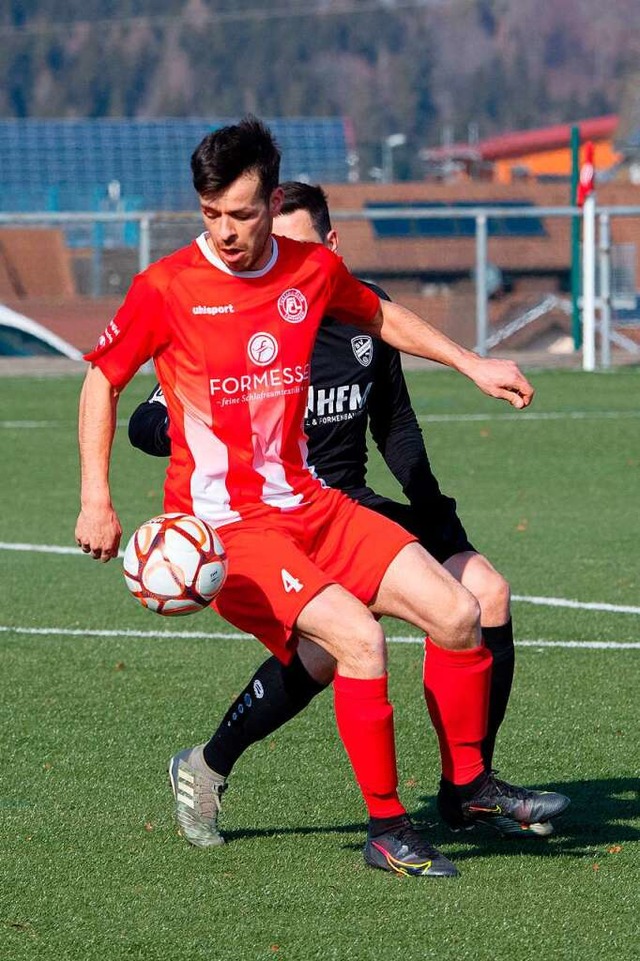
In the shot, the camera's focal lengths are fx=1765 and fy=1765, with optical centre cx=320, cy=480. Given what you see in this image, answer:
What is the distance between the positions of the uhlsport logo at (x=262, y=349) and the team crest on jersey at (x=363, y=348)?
2.70 ft

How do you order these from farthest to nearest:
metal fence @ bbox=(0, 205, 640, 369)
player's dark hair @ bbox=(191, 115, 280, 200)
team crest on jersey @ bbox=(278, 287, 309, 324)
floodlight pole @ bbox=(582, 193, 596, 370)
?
metal fence @ bbox=(0, 205, 640, 369) < floodlight pole @ bbox=(582, 193, 596, 370) < team crest on jersey @ bbox=(278, 287, 309, 324) < player's dark hair @ bbox=(191, 115, 280, 200)

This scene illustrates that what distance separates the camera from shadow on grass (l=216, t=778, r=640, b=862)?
493cm

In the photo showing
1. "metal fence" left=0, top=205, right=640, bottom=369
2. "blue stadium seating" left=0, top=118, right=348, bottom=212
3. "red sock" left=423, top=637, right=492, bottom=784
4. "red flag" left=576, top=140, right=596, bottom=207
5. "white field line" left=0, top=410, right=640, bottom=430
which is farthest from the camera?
"blue stadium seating" left=0, top=118, right=348, bottom=212

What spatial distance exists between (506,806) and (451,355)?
128 centimetres

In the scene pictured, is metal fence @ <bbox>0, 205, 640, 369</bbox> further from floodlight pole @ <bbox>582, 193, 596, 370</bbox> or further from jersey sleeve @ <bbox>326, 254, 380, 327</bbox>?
jersey sleeve @ <bbox>326, 254, 380, 327</bbox>

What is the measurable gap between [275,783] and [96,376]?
1.56m

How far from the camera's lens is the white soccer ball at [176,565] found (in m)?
4.54

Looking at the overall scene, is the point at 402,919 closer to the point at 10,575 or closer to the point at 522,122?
the point at 10,575

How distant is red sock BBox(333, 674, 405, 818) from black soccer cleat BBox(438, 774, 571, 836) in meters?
0.39

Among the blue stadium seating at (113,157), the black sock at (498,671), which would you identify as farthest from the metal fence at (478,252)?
the blue stadium seating at (113,157)

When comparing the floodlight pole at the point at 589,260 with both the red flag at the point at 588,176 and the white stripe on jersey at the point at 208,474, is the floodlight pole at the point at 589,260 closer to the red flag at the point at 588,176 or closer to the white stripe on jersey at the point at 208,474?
the red flag at the point at 588,176

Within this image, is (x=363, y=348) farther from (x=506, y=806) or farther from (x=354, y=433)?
(x=506, y=806)

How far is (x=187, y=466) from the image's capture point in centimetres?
474

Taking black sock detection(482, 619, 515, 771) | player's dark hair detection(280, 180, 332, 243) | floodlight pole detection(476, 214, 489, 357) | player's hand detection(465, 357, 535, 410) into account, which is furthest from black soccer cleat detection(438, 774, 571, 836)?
floodlight pole detection(476, 214, 489, 357)
